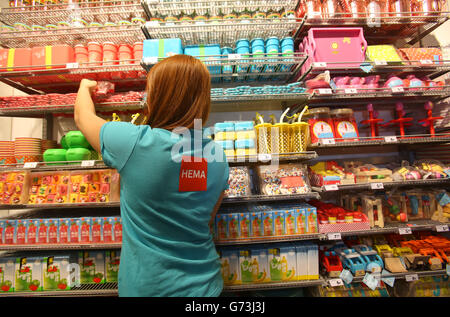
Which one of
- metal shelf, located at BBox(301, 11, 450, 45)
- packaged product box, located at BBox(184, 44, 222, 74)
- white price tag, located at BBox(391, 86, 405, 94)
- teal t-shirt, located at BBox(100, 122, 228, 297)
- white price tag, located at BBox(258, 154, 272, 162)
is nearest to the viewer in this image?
teal t-shirt, located at BBox(100, 122, 228, 297)

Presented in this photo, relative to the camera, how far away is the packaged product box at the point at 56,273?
6.14 feet

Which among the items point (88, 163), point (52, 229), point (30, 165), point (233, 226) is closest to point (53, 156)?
point (30, 165)

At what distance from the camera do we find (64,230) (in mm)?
1882

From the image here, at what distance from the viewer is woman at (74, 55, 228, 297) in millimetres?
860

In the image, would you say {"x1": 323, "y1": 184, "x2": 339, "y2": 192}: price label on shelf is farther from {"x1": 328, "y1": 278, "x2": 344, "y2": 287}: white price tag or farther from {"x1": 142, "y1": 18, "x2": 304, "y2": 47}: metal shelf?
{"x1": 142, "y1": 18, "x2": 304, "y2": 47}: metal shelf

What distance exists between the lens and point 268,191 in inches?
75.2

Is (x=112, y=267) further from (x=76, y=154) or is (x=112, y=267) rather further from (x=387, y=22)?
(x=387, y=22)

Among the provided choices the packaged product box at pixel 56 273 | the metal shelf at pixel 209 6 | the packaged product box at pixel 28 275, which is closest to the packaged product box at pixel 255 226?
the packaged product box at pixel 56 273

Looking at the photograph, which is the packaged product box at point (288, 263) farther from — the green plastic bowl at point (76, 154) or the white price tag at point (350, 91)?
the green plastic bowl at point (76, 154)

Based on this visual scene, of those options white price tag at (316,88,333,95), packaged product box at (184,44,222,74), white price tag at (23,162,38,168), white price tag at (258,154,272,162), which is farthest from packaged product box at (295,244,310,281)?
white price tag at (23,162,38,168)

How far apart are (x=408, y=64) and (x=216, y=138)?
2.22 m

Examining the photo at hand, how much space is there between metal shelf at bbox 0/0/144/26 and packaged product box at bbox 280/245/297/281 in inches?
115
